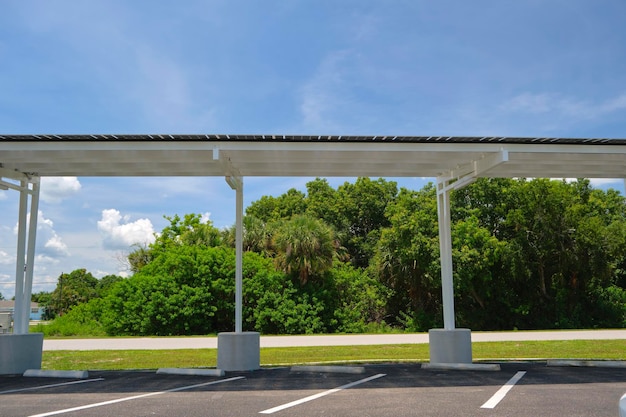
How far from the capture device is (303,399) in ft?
23.4

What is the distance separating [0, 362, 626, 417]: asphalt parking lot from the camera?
6.32 m

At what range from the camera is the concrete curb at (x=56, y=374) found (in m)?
9.80

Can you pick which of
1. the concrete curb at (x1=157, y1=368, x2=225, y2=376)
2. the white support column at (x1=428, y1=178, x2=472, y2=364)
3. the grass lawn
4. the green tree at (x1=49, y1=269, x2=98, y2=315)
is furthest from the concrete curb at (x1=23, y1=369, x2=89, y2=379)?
the green tree at (x1=49, y1=269, x2=98, y2=315)

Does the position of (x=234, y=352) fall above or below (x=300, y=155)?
below

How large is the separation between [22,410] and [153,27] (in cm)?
1102

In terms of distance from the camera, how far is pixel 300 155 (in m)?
10.3

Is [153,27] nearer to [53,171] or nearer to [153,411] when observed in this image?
[53,171]

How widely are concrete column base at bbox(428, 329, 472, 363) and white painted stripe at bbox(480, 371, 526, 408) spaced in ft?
4.16

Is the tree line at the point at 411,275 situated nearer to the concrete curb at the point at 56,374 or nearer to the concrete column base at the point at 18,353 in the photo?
the concrete column base at the point at 18,353

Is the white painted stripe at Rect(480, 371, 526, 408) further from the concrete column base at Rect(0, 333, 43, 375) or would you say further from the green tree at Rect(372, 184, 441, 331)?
the green tree at Rect(372, 184, 441, 331)

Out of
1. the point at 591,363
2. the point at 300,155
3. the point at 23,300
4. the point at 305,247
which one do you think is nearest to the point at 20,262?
the point at 23,300

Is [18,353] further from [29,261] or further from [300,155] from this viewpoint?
[300,155]

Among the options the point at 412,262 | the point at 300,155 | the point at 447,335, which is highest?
the point at 300,155

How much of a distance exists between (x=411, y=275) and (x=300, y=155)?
23839 mm
